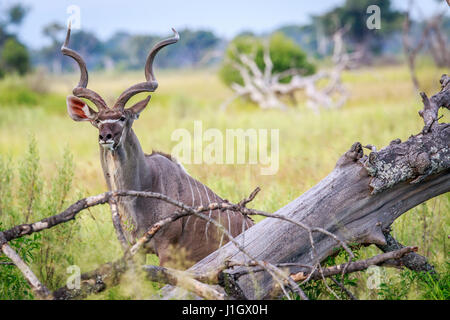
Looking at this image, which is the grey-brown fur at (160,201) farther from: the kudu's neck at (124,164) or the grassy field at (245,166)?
the grassy field at (245,166)

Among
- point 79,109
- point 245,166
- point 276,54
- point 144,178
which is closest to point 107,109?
point 79,109

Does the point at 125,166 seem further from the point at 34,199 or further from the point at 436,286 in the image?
the point at 436,286

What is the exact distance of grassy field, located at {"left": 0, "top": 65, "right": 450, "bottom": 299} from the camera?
3529 mm

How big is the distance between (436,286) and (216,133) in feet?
24.5

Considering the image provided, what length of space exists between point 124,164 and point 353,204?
1546 millimetres

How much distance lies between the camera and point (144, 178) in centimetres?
373

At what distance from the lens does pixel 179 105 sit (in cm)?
1573

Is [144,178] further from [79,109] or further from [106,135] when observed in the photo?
[79,109]

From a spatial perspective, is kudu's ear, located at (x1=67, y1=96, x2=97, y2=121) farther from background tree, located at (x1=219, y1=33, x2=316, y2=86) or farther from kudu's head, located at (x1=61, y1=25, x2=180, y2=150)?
background tree, located at (x1=219, y1=33, x2=316, y2=86)

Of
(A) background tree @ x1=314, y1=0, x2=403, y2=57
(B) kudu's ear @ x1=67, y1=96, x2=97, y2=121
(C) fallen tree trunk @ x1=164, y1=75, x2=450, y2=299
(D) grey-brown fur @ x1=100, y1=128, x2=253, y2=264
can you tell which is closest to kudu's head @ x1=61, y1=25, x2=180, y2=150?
(B) kudu's ear @ x1=67, y1=96, x2=97, y2=121

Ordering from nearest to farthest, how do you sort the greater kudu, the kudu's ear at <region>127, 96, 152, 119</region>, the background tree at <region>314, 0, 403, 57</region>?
the greater kudu
the kudu's ear at <region>127, 96, 152, 119</region>
the background tree at <region>314, 0, 403, 57</region>

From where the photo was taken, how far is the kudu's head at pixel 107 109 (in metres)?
3.36

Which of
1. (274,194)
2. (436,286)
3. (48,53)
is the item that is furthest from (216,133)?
(48,53)

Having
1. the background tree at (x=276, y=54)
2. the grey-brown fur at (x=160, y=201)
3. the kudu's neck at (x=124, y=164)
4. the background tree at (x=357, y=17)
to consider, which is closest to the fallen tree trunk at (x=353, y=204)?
the grey-brown fur at (x=160, y=201)
